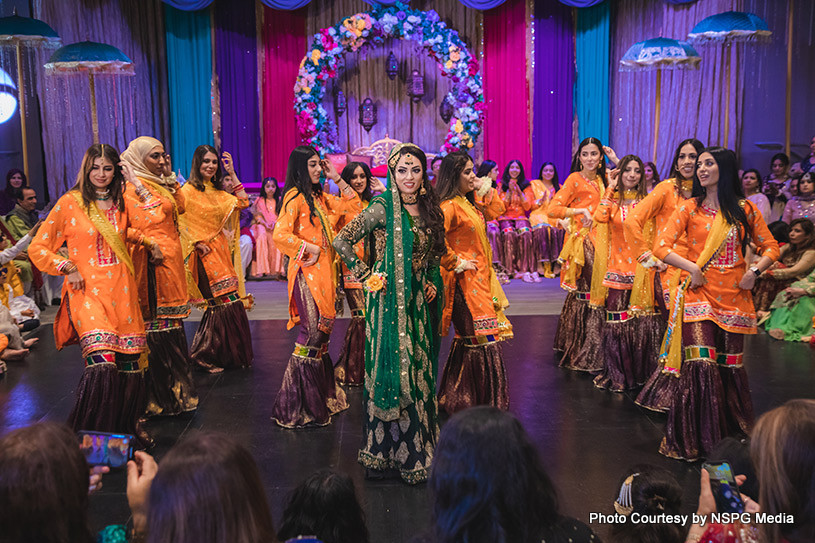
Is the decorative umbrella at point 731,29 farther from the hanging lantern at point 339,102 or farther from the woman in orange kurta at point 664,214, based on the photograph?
the hanging lantern at point 339,102

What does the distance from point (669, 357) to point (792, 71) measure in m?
8.02

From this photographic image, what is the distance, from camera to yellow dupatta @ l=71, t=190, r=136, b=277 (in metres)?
4.33

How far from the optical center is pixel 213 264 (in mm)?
6273

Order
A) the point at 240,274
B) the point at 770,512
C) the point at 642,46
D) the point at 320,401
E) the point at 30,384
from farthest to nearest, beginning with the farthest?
the point at 642,46, the point at 240,274, the point at 30,384, the point at 320,401, the point at 770,512

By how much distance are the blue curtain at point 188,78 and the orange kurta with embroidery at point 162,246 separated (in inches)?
297

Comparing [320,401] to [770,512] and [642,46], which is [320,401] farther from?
[642,46]

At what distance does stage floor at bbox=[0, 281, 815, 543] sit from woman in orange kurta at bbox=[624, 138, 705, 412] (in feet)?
0.48

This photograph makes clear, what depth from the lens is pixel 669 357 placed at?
4547 millimetres

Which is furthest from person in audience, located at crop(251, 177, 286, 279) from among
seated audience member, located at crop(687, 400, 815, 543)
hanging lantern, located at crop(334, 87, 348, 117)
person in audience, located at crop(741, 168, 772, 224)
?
seated audience member, located at crop(687, 400, 815, 543)

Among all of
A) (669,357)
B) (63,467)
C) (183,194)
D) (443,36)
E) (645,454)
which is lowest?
(645,454)

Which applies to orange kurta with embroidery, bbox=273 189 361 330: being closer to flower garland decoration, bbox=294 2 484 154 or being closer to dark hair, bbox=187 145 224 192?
dark hair, bbox=187 145 224 192

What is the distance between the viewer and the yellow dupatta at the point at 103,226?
433 centimetres

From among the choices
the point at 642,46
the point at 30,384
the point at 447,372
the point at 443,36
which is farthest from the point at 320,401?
the point at 443,36

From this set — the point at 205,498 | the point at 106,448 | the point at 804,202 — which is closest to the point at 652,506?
the point at 205,498
